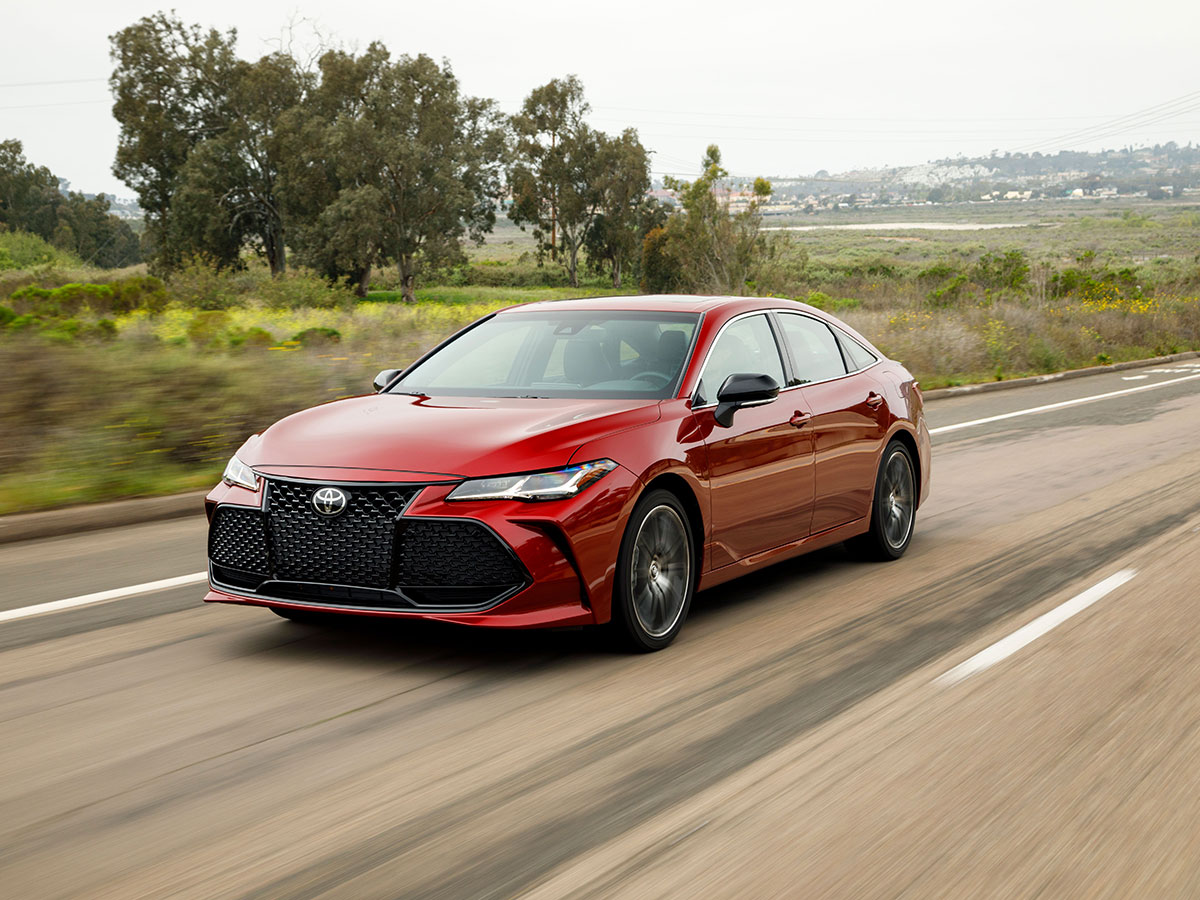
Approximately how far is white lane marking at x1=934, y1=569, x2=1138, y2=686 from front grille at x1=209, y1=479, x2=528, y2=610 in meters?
1.89

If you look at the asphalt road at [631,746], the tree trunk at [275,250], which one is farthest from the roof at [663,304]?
the tree trunk at [275,250]

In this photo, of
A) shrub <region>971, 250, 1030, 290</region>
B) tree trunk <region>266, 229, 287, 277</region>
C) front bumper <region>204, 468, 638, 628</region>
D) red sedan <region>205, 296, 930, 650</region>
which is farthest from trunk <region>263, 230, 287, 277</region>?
front bumper <region>204, 468, 638, 628</region>

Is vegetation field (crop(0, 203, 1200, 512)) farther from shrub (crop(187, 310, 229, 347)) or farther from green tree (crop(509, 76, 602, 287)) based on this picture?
green tree (crop(509, 76, 602, 287))

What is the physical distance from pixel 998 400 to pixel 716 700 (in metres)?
16.6

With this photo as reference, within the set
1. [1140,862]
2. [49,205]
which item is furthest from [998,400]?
[49,205]

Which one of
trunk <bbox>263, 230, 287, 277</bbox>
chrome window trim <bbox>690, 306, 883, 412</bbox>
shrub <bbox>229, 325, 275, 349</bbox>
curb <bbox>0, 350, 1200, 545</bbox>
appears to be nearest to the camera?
chrome window trim <bbox>690, 306, 883, 412</bbox>

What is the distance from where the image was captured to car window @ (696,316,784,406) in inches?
258

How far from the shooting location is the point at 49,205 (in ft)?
396

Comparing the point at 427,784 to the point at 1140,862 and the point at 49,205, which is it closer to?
the point at 1140,862

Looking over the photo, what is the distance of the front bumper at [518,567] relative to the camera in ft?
17.3

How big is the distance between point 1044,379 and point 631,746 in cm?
2194

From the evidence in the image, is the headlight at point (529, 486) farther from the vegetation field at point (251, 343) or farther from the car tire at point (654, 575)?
the vegetation field at point (251, 343)

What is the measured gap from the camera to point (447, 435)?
5.61 m

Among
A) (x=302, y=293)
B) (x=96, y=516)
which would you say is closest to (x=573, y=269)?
(x=302, y=293)
